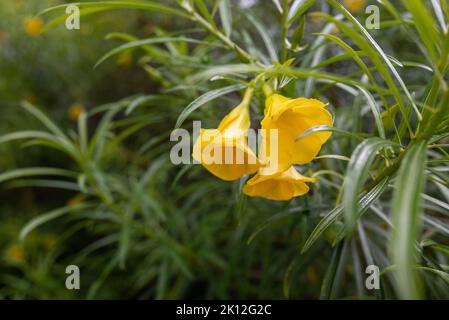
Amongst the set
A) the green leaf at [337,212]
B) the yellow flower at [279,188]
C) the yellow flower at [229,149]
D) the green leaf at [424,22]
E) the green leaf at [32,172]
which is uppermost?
the green leaf at [32,172]

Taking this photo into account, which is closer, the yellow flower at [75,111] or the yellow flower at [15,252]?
the yellow flower at [15,252]

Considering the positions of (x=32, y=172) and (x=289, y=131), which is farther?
(x=32, y=172)

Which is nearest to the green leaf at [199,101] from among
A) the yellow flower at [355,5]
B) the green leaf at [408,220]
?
the green leaf at [408,220]

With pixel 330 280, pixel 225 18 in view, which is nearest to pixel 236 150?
pixel 330 280

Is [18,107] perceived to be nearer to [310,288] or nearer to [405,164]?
[310,288]

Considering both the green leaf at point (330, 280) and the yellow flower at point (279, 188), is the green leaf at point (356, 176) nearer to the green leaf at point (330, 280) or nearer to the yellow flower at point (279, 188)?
the yellow flower at point (279, 188)

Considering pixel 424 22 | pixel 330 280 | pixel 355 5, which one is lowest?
pixel 330 280

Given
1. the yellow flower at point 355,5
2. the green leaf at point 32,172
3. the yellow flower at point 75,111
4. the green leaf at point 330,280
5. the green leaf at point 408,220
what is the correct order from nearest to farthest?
the green leaf at point 408,220 → the green leaf at point 330,280 → the green leaf at point 32,172 → the yellow flower at point 355,5 → the yellow flower at point 75,111

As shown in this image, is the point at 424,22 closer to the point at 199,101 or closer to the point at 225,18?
the point at 199,101
